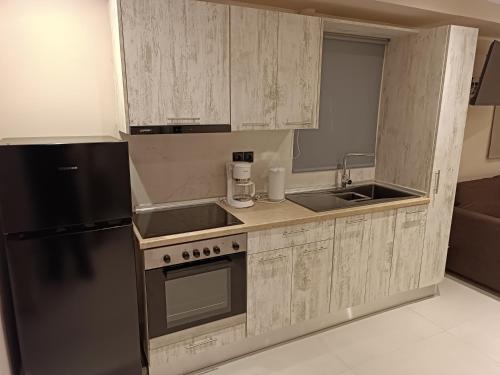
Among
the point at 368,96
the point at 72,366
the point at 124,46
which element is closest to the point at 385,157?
the point at 368,96

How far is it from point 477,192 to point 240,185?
2677 millimetres

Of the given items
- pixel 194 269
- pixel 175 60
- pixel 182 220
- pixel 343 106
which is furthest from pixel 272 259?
pixel 343 106

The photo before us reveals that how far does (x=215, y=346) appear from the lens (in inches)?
86.2

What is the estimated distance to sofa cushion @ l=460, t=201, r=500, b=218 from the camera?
3.43m

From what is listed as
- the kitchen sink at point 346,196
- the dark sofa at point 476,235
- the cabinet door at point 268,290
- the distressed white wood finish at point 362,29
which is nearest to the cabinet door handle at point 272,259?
the cabinet door at point 268,290

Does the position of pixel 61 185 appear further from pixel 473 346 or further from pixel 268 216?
pixel 473 346

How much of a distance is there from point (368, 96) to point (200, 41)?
1720 millimetres

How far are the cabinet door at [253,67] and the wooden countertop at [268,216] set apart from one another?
568 mm

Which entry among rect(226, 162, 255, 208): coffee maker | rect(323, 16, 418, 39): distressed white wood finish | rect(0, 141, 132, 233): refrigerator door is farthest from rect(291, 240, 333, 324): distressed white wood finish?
rect(323, 16, 418, 39): distressed white wood finish

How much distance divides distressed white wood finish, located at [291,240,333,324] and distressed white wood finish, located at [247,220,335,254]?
5 cm

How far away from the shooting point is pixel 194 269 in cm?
202

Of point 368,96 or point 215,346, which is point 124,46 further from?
point 368,96

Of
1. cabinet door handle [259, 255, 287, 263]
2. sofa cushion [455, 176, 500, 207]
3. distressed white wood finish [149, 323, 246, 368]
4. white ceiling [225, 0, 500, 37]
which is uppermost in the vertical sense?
white ceiling [225, 0, 500, 37]

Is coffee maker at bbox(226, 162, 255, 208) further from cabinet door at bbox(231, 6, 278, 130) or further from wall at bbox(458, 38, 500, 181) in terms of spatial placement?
wall at bbox(458, 38, 500, 181)
